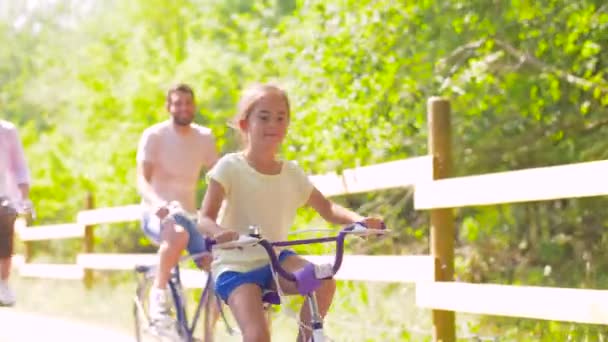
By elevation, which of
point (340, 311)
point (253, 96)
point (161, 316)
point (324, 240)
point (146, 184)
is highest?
point (253, 96)

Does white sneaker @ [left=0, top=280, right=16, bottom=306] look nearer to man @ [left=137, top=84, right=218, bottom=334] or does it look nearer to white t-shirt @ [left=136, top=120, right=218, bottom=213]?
man @ [left=137, top=84, right=218, bottom=334]

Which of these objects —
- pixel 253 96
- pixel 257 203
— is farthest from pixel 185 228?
pixel 253 96

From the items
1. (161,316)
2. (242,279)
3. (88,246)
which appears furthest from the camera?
(88,246)

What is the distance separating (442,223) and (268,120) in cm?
314

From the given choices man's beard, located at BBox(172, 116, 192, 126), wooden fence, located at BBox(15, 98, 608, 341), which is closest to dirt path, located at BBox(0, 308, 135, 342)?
wooden fence, located at BBox(15, 98, 608, 341)

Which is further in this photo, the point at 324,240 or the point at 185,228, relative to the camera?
the point at 185,228

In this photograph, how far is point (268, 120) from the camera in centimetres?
535

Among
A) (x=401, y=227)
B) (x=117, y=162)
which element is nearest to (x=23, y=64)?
(x=117, y=162)

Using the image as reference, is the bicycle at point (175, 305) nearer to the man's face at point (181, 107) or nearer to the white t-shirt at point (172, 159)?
the white t-shirt at point (172, 159)

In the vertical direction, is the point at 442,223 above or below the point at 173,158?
below

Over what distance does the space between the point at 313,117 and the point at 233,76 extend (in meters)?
10.6

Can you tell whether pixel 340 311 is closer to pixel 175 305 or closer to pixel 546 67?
pixel 175 305

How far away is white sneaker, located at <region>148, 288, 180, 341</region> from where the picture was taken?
7.93 m

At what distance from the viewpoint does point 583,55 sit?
9.66m
